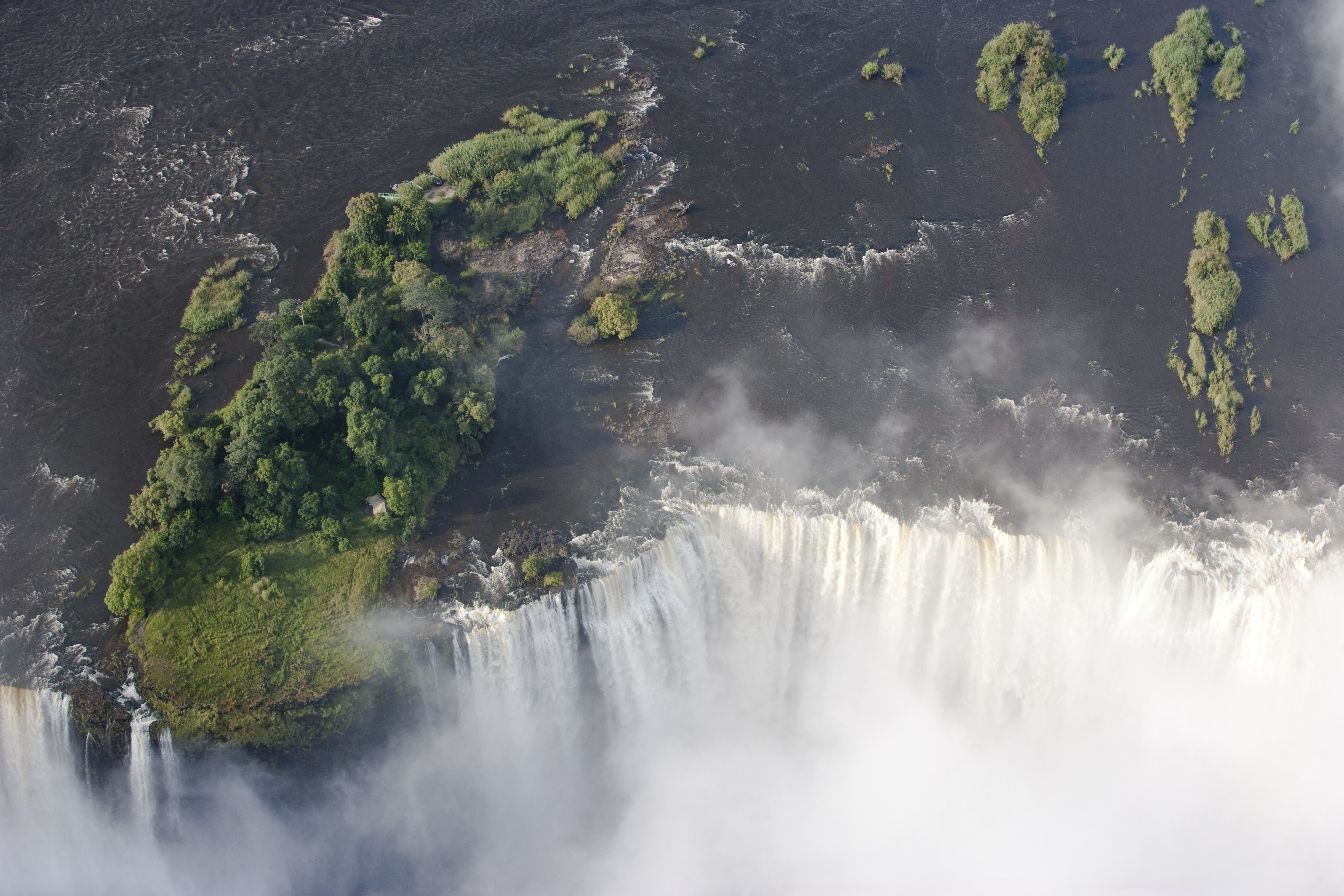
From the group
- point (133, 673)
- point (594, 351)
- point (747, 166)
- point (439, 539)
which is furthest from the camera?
point (747, 166)

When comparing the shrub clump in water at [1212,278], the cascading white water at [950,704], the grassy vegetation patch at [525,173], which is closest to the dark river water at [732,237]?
the shrub clump in water at [1212,278]

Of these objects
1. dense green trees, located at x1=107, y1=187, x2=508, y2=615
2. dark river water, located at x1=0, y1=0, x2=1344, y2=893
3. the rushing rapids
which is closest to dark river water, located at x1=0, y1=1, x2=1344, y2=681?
dark river water, located at x1=0, y1=0, x2=1344, y2=893

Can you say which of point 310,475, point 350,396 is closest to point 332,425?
point 350,396

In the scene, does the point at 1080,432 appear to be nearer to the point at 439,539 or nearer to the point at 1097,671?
the point at 1097,671

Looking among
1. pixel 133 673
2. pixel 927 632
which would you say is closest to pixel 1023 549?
pixel 927 632

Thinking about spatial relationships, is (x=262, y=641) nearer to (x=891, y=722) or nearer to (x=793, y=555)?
(x=793, y=555)

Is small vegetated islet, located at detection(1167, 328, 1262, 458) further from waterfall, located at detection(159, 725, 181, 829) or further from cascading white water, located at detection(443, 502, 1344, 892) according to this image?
waterfall, located at detection(159, 725, 181, 829)

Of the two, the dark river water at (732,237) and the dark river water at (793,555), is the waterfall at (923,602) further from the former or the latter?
the dark river water at (732,237)
